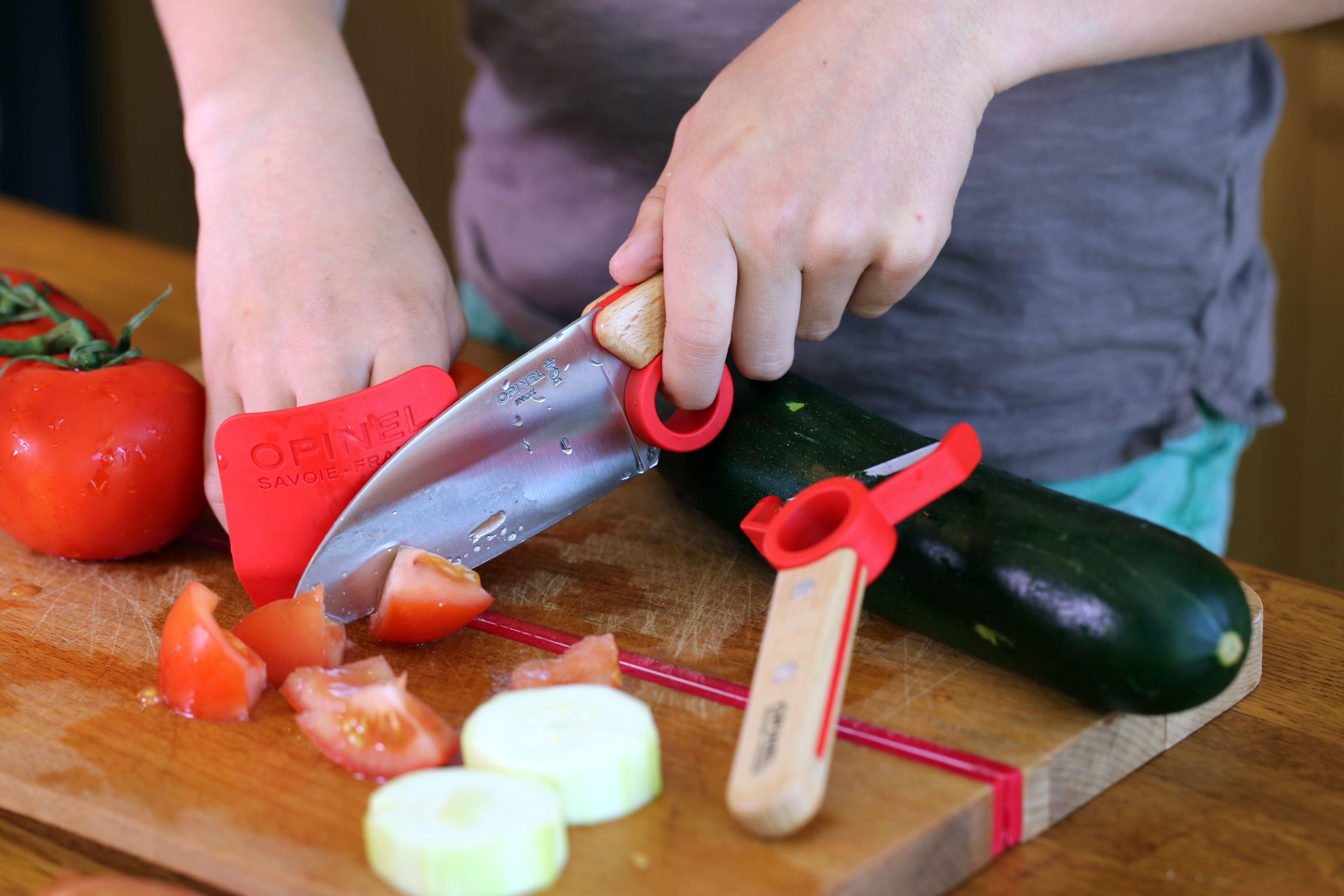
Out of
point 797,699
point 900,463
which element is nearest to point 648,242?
point 900,463

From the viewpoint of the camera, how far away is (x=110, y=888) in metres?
0.92

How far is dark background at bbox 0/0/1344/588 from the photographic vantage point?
10.4ft

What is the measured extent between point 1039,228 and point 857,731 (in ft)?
3.11

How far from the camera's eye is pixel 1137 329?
1.88 metres

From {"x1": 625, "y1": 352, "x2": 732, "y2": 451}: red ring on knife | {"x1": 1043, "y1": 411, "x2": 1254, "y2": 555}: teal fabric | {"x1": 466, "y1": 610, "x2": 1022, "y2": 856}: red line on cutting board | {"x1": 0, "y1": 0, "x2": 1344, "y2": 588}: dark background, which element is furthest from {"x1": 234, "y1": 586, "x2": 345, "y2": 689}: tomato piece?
{"x1": 0, "y1": 0, "x2": 1344, "y2": 588}: dark background

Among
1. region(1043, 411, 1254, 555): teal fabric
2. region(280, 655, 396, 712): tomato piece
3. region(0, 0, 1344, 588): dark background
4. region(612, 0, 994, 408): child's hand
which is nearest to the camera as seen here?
region(280, 655, 396, 712): tomato piece

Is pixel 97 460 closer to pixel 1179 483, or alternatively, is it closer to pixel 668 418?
pixel 668 418

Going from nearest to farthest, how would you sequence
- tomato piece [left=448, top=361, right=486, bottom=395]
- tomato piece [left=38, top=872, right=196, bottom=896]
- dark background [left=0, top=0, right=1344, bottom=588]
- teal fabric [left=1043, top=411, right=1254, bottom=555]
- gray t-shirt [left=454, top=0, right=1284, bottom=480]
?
tomato piece [left=38, top=872, right=196, bottom=896], tomato piece [left=448, top=361, right=486, bottom=395], gray t-shirt [left=454, top=0, right=1284, bottom=480], teal fabric [left=1043, top=411, right=1254, bottom=555], dark background [left=0, top=0, right=1344, bottom=588]

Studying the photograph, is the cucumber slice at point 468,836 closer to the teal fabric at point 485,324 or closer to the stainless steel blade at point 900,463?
the stainless steel blade at point 900,463

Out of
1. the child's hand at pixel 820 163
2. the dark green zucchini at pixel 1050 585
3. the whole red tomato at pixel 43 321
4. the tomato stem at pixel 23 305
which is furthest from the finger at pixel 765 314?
the tomato stem at pixel 23 305

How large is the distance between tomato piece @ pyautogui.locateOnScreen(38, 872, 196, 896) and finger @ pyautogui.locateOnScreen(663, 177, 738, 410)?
0.75 m

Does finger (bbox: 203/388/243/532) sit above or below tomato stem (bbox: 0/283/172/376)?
below

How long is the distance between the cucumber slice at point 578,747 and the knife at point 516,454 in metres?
0.34

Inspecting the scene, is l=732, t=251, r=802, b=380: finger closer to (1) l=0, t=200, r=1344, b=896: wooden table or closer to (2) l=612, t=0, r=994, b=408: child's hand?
(2) l=612, t=0, r=994, b=408: child's hand
